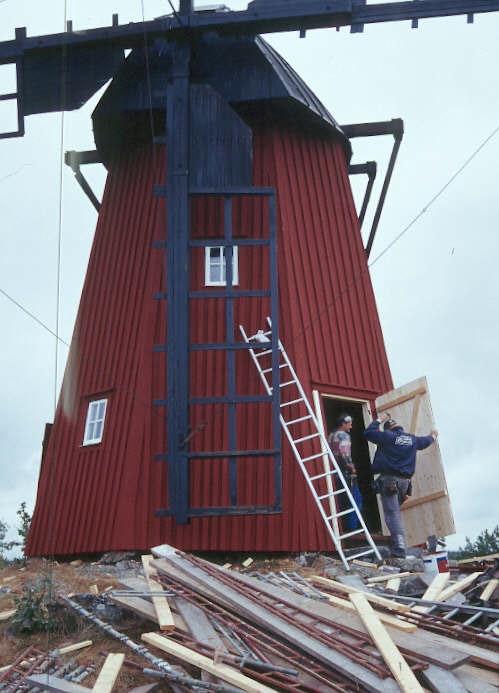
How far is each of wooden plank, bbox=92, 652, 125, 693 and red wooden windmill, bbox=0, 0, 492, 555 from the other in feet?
15.3

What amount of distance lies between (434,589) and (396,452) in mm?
2954

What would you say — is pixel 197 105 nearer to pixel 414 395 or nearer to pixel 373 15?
pixel 373 15

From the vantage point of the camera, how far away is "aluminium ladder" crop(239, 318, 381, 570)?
43.6 ft

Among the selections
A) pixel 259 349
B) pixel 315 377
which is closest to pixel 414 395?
pixel 315 377

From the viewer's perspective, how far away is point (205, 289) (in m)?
14.9

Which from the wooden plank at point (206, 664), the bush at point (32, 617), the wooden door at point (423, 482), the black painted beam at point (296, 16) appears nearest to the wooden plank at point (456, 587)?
the wooden door at point (423, 482)

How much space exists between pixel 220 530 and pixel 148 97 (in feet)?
21.8

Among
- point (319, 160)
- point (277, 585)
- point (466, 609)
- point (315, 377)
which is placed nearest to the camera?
point (466, 609)

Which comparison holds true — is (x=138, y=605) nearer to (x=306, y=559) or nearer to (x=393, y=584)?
(x=393, y=584)

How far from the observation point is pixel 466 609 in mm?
9656

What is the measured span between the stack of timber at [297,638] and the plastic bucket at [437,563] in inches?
41.8

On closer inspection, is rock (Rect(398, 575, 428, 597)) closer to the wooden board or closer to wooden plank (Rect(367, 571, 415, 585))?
wooden plank (Rect(367, 571, 415, 585))

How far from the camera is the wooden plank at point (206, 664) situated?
7.57m

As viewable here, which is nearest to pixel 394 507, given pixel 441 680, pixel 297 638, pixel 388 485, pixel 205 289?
pixel 388 485
